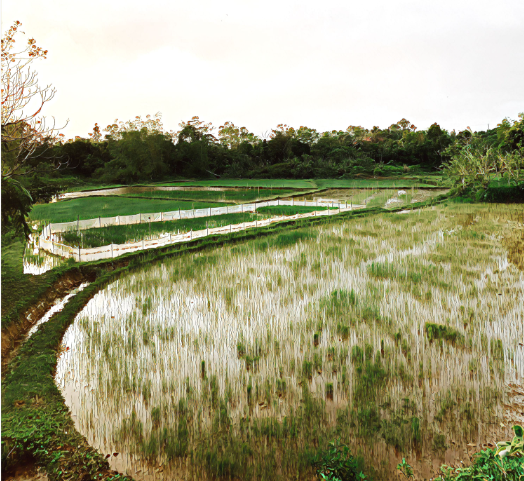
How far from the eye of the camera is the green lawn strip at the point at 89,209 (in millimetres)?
8143

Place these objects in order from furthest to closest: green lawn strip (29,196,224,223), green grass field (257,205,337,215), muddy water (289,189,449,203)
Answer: muddy water (289,189,449,203)
green grass field (257,205,337,215)
green lawn strip (29,196,224,223)

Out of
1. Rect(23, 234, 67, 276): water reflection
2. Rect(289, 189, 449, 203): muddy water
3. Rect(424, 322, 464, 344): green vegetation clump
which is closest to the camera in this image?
Rect(424, 322, 464, 344): green vegetation clump

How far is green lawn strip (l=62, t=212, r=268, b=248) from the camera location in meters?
6.20

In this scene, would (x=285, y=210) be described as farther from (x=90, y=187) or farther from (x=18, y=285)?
(x=18, y=285)

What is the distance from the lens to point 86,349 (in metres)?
2.67

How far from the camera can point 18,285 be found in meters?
3.84

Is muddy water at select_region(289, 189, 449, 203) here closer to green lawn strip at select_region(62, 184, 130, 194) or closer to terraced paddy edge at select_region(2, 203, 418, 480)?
green lawn strip at select_region(62, 184, 130, 194)

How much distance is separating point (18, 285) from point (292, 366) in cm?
331

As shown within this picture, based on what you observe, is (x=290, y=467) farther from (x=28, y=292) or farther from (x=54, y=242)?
(x=54, y=242)

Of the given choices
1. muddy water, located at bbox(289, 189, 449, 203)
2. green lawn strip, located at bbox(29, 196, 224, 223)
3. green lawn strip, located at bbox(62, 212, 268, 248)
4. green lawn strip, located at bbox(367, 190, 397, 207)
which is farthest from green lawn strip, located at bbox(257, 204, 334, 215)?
muddy water, located at bbox(289, 189, 449, 203)

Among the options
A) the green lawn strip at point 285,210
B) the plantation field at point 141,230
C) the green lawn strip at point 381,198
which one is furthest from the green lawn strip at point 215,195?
the green lawn strip at point 381,198

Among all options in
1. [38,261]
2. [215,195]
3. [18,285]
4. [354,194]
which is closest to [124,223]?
[38,261]

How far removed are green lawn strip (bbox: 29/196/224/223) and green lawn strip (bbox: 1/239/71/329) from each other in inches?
133

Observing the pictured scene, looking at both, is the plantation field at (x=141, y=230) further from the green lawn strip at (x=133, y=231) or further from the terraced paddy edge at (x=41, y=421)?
the terraced paddy edge at (x=41, y=421)
